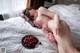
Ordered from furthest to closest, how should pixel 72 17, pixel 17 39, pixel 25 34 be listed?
pixel 72 17 → pixel 25 34 → pixel 17 39

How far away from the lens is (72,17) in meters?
2.31

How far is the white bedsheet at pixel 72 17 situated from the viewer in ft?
6.46

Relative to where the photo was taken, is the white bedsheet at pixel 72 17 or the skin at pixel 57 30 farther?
the white bedsheet at pixel 72 17

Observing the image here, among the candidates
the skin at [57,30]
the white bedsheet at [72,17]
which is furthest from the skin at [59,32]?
the white bedsheet at [72,17]


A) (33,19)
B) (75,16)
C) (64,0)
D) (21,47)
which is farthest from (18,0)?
(21,47)

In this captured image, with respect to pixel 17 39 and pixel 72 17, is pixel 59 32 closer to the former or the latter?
pixel 17 39

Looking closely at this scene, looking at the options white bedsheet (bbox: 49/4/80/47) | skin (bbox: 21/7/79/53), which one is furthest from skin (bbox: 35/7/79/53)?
white bedsheet (bbox: 49/4/80/47)

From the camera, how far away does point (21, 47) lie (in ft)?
5.20

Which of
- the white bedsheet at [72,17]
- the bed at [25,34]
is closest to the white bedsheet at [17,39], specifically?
the bed at [25,34]

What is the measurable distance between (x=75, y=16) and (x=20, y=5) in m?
1.18

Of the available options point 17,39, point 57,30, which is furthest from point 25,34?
point 57,30

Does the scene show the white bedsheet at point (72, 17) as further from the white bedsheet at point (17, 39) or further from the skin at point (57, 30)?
the white bedsheet at point (17, 39)

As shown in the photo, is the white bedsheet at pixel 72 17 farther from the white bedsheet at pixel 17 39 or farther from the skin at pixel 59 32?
the white bedsheet at pixel 17 39

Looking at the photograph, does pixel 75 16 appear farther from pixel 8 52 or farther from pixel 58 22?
pixel 8 52
